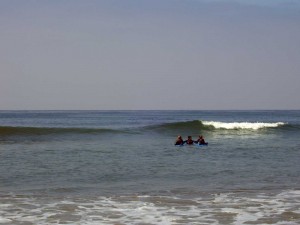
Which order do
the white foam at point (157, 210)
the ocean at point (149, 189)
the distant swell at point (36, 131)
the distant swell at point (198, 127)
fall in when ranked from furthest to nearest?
1. the distant swell at point (198, 127)
2. the distant swell at point (36, 131)
3. the ocean at point (149, 189)
4. the white foam at point (157, 210)

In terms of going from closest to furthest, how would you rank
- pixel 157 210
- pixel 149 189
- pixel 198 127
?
pixel 157 210
pixel 149 189
pixel 198 127

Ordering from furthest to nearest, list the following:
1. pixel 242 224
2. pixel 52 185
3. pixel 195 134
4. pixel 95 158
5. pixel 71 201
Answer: pixel 195 134 < pixel 95 158 < pixel 52 185 < pixel 71 201 < pixel 242 224

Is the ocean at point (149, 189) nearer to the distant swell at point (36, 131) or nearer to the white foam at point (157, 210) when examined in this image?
the white foam at point (157, 210)

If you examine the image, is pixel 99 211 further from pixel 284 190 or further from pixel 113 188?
pixel 284 190

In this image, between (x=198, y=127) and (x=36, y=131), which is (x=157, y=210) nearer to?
(x=36, y=131)

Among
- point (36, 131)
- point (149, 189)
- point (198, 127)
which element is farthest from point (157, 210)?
point (198, 127)

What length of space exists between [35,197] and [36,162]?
25.0 feet

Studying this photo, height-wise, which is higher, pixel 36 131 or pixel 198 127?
pixel 198 127

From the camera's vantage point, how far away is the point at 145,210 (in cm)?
990

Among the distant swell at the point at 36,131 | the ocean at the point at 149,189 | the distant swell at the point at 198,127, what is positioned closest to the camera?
the ocean at the point at 149,189

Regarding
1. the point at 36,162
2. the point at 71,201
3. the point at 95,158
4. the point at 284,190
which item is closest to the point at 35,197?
the point at 71,201

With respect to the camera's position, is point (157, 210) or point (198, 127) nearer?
point (157, 210)

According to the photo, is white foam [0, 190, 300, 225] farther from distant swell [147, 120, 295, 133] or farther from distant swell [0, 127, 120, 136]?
distant swell [147, 120, 295, 133]

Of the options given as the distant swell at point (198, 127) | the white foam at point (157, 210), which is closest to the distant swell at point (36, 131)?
the distant swell at point (198, 127)
